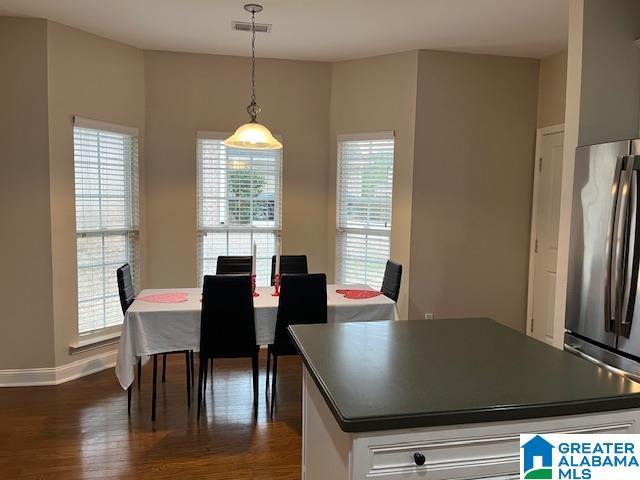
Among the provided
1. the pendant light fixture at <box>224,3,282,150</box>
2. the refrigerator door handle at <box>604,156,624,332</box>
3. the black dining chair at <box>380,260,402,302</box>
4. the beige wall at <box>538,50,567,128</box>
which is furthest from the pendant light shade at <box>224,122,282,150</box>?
Answer: the beige wall at <box>538,50,567,128</box>

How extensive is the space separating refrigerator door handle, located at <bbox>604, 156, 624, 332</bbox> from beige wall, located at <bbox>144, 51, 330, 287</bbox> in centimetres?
308

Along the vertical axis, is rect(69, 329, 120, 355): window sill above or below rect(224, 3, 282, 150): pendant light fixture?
below

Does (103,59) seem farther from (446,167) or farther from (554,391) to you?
(554,391)

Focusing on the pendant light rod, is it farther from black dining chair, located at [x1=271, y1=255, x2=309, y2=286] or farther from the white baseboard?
the white baseboard

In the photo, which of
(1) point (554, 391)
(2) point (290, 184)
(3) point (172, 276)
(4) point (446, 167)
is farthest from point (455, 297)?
(1) point (554, 391)

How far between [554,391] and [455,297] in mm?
3235

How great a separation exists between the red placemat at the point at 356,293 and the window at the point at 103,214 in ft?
6.74

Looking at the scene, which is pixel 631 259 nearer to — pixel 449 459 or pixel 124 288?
pixel 449 459

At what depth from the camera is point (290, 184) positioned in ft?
16.5

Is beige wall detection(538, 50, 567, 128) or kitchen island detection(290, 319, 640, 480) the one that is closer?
kitchen island detection(290, 319, 640, 480)

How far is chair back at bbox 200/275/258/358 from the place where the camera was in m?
3.21

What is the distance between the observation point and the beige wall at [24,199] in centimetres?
379

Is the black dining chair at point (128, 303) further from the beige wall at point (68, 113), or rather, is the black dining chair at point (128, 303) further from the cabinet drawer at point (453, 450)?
the cabinet drawer at point (453, 450)

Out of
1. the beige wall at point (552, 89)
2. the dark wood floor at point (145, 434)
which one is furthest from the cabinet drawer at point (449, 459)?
the beige wall at point (552, 89)
